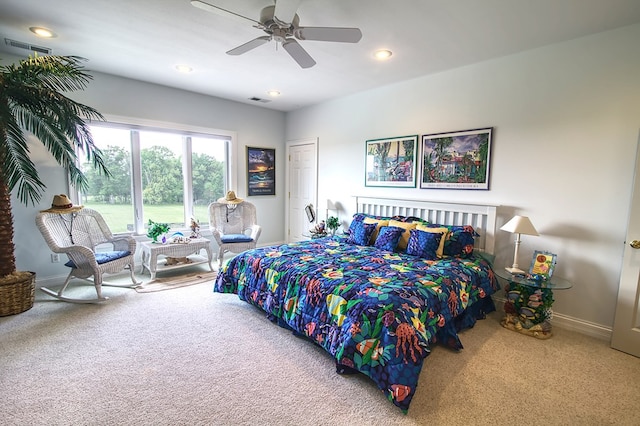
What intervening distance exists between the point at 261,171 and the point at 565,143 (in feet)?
14.8

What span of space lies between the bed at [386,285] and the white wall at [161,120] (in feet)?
7.42

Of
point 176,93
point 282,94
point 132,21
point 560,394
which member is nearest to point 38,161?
point 176,93

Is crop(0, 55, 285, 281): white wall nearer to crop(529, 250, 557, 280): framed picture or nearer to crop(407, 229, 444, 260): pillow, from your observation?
crop(407, 229, 444, 260): pillow

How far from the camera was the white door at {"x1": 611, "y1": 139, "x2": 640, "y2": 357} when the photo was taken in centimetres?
235

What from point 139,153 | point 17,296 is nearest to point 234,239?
point 139,153

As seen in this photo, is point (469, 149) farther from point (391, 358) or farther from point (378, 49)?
point (391, 358)

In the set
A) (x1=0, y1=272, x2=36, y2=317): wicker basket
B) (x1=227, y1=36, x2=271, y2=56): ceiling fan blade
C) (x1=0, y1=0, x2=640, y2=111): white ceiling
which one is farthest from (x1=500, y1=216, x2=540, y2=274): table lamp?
(x1=0, y1=272, x2=36, y2=317): wicker basket

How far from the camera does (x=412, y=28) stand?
8.45 ft

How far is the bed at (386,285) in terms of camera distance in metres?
1.89

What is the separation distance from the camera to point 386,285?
226cm

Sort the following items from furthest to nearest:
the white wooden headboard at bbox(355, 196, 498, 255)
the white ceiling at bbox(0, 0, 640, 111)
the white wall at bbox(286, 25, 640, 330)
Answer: the white wooden headboard at bbox(355, 196, 498, 255) < the white wall at bbox(286, 25, 640, 330) < the white ceiling at bbox(0, 0, 640, 111)

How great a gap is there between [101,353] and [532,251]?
4.11m

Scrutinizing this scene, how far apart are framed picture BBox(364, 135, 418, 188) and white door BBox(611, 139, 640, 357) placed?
2.09 metres

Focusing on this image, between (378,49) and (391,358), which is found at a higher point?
(378,49)
